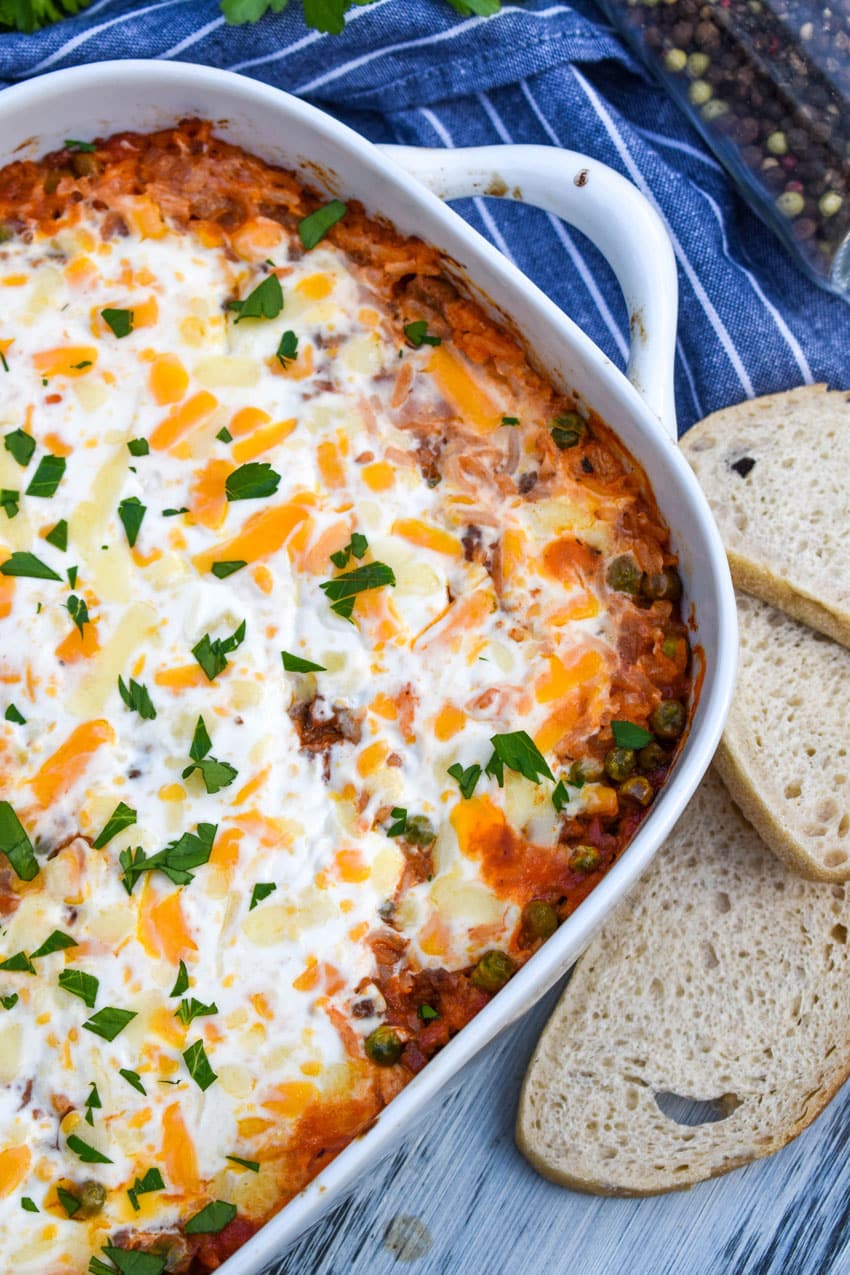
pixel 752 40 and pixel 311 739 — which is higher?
pixel 752 40

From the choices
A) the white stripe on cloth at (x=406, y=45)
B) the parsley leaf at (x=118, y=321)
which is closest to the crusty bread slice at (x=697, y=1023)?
the parsley leaf at (x=118, y=321)

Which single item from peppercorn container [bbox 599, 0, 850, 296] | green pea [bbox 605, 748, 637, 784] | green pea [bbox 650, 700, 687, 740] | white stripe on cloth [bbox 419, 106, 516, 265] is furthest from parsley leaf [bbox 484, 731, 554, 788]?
peppercorn container [bbox 599, 0, 850, 296]

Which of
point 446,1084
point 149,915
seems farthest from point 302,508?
point 446,1084

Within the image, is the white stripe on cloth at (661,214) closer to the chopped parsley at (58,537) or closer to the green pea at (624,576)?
the green pea at (624,576)

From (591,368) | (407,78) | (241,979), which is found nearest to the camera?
(241,979)

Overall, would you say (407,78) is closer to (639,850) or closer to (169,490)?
(169,490)

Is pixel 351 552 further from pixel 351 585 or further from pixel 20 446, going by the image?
pixel 20 446

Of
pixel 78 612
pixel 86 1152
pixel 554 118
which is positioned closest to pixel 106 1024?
pixel 86 1152
